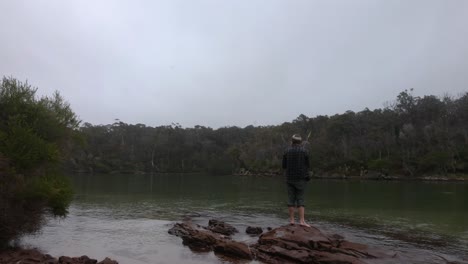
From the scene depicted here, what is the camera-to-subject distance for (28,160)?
14.1 meters

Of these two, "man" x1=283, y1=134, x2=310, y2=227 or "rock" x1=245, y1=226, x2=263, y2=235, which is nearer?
"man" x1=283, y1=134, x2=310, y2=227

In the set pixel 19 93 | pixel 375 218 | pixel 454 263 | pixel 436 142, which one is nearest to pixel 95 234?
pixel 19 93

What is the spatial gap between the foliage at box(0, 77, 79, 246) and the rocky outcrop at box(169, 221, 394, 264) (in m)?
5.05

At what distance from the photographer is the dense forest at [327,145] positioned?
89.4 meters

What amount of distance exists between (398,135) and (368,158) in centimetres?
958

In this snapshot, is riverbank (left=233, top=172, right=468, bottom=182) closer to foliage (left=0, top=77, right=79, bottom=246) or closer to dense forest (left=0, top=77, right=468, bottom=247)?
dense forest (left=0, top=77, right=468, bottom=247)

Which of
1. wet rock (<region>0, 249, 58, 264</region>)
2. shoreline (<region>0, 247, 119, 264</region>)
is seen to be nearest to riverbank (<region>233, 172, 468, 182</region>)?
shoreline (<region>0, 247, 119, 264</region>)

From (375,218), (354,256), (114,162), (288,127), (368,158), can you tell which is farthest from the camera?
(114,162)

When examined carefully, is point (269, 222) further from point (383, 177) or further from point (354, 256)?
point (383, 177)

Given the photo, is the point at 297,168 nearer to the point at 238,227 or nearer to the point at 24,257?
the point at 238,227

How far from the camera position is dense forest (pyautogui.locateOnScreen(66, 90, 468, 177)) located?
89.4m

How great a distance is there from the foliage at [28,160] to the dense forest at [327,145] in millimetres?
58052

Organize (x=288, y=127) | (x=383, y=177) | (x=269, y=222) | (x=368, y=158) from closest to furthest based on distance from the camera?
(x=269, y=222) → (x=383, y=177) → (x=368, y=158) → (x=288, y=127)

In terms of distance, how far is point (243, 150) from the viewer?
129m
